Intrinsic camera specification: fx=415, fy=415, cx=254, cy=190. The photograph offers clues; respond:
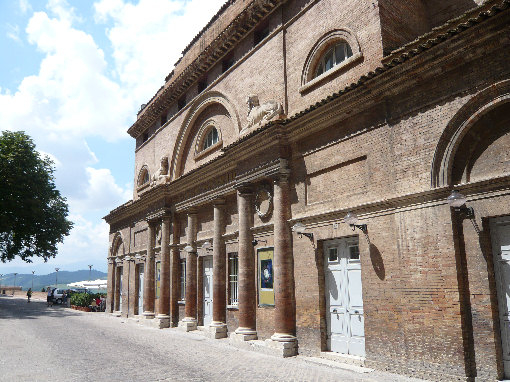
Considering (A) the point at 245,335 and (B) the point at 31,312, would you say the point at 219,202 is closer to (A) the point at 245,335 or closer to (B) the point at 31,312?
(A) the point at 245,335

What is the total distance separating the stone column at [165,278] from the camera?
18656 mm

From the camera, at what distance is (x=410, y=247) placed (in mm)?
8578

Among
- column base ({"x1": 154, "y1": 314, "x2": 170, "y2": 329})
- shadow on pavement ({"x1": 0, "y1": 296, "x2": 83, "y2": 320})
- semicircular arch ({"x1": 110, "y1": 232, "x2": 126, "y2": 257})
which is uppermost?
semicircular arch ({"x1": 110, "y1": 232, "x2": 126, "y2": 257})

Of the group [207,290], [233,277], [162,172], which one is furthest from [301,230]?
[162,172]

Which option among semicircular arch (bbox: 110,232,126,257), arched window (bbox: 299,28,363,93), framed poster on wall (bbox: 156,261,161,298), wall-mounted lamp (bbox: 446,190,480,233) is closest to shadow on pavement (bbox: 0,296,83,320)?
semicircular arch (bbox: 110,232,126,257)

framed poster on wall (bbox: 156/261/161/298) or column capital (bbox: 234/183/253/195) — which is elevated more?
column capital (bbox: 234/183/253/195)

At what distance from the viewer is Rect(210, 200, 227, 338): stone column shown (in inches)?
580

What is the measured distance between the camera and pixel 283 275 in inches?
458

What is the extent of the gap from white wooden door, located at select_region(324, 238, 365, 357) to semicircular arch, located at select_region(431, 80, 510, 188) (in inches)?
113

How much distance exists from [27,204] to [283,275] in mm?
26591

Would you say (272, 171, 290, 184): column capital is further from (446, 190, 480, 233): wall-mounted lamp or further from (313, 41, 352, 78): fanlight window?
(446, 190, 480, 233): wall-mounted lamp

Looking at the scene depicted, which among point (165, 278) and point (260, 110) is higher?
point (260, 110)

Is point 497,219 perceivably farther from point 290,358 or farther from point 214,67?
point 214,67

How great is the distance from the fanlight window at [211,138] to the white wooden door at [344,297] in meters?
8.35
